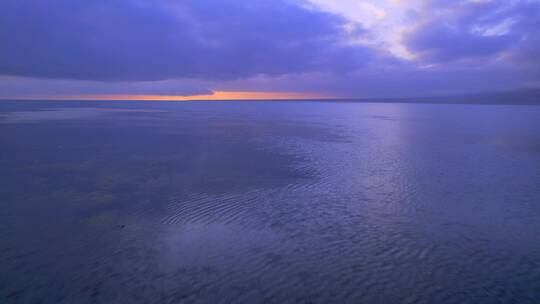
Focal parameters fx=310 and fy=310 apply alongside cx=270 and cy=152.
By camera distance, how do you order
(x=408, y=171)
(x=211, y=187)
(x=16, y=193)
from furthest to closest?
(x=408, y=171) → (x=211, y=187) → (x=16, y=193)

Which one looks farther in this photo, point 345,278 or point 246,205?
point 246,205

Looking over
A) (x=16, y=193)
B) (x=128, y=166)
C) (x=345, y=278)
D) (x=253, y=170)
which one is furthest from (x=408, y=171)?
(x=16, y=193)

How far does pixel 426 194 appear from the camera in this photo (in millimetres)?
18547

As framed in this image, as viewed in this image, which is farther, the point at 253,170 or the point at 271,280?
the point at 253,170

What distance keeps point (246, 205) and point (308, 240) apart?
4.84 metres

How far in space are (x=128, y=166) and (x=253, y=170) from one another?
10.3m

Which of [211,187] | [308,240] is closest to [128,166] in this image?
[211,187]

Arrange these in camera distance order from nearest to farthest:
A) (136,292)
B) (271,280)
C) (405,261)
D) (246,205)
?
(136,292) < (271,280) < (405,261) < (246,205)

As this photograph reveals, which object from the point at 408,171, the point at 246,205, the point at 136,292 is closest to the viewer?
the point at 136,292

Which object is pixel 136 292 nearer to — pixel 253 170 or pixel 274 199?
pixel 274 199

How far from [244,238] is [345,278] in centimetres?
441

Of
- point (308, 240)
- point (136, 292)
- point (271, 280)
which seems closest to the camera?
point (136, 292)

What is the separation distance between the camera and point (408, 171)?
24.2 metres

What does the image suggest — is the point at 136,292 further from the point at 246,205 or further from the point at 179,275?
the point at 246,205
